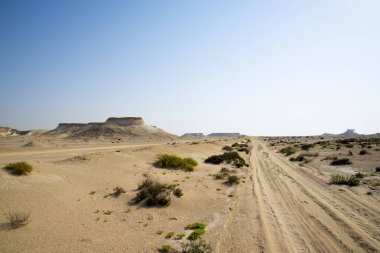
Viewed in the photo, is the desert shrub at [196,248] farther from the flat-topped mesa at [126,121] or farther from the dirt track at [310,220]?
the flat-topped mesa at [126,121]

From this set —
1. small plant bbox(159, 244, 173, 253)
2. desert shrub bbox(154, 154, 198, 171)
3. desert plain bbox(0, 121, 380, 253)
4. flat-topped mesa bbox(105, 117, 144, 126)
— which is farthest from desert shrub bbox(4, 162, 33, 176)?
flat-topped mesa bbox(105, 117, 144, 126)

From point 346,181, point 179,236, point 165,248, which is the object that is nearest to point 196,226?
point 179,236

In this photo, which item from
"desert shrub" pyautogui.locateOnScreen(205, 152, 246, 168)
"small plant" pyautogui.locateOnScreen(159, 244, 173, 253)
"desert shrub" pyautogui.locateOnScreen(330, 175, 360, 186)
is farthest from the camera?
"desert shrub" pyautogui.locateOnScreen(205, 152, 246, 168)

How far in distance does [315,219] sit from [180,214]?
5448mm

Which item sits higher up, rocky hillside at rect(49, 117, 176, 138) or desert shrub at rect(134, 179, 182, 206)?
rocky hillside at rect(49, 117, 176, 138)

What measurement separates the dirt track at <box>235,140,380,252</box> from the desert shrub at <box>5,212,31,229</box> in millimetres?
6275

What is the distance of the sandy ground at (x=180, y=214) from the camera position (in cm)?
877

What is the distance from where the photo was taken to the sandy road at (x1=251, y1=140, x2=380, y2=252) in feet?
29.2

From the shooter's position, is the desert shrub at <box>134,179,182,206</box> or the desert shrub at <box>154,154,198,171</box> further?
the desert shrub at <box>154,154,198,171</box>

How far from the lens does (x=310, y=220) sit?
36.8 feet

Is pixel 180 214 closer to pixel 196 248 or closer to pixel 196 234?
pixel 196 234

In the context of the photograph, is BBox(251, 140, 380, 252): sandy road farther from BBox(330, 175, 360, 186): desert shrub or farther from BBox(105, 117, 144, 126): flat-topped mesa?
BBox(105, 117, 144, 126): flat-topped mesa

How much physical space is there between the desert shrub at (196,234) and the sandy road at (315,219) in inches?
83.1

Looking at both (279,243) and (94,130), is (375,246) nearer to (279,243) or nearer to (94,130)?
(279,243)
